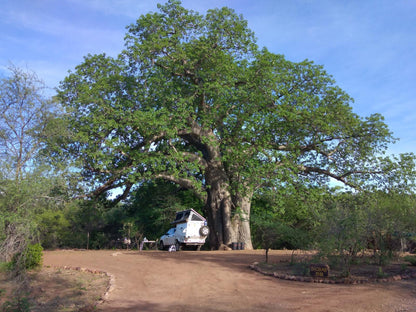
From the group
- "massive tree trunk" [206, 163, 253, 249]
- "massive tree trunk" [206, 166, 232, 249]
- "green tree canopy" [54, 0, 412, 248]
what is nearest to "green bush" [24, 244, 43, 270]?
"green tree canopy" [54, 0, 412, 248]

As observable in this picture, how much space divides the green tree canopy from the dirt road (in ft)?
21.0

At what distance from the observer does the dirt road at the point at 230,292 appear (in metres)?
6.88

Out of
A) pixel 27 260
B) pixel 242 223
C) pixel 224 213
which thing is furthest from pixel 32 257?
pixel 242 223

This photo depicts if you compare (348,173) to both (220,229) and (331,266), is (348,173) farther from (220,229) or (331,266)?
(331,266)

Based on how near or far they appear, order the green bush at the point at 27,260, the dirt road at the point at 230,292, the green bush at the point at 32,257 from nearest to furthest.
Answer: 1. the dirt road at the point at 230,292
2. the green bush at the point at 27,260
3. the green bush at the point at 32,257

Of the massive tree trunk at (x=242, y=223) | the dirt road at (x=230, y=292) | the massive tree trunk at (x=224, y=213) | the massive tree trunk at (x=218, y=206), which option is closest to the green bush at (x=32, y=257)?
the dirt road at (x=230, y=292)

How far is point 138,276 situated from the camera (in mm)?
A: 10078

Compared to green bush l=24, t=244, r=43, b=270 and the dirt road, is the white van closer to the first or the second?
the dirt road

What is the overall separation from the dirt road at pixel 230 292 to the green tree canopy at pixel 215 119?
252 inches

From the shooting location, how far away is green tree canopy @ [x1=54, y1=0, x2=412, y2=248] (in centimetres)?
1681

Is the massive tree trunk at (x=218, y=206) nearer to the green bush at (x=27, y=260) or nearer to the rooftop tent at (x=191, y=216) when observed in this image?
the rooftop tent at (x=191, y=216)

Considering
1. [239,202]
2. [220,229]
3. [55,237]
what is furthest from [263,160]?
[55,237]

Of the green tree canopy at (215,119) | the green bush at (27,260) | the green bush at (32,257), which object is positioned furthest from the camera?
the green tree canopy at (215,119)

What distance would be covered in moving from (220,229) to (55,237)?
43.0ft
